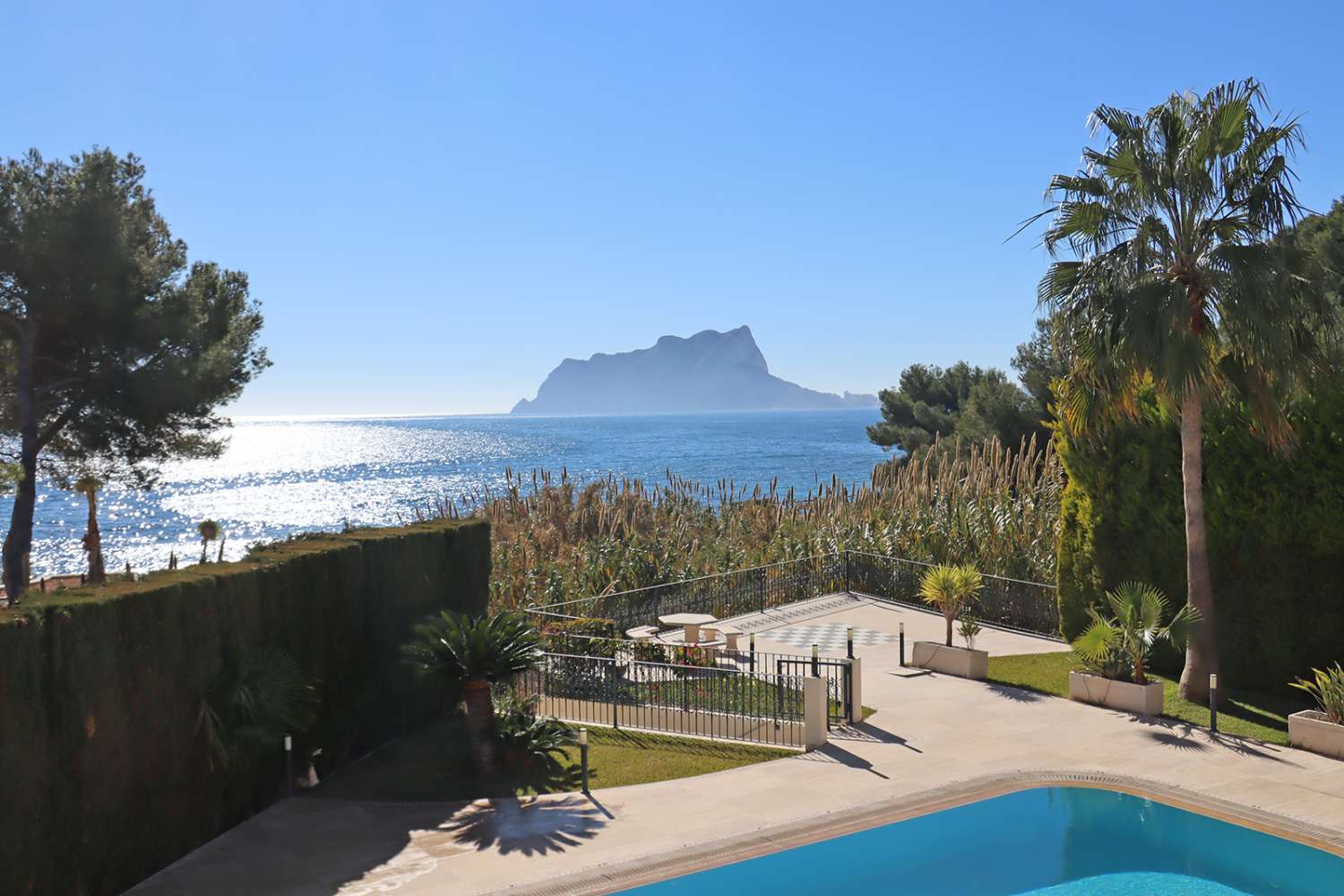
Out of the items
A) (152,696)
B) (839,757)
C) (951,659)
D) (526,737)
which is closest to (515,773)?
(526,737)

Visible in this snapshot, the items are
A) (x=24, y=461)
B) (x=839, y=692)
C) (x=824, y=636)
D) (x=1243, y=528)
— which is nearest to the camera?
(x=839, y=692)

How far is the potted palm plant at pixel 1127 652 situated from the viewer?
1567 centimetres

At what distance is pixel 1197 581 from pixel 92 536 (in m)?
20.0

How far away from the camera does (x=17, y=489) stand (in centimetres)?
2091

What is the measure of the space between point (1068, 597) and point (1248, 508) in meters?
4.15

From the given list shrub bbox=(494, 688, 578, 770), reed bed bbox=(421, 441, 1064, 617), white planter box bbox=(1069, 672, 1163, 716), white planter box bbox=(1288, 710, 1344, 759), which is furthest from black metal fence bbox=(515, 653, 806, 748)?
white planter box bbox=(1288, 710, 1344, 759)

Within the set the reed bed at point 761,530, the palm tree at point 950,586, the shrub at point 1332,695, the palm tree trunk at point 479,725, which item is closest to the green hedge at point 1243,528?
the shrub at point 1332,695

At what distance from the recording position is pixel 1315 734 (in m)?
13.6

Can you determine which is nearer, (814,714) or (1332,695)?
(1332,695)

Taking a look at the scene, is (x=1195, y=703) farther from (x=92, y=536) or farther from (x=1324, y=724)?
(x=92, y=536)

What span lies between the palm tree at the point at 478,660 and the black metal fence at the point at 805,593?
6.23 m

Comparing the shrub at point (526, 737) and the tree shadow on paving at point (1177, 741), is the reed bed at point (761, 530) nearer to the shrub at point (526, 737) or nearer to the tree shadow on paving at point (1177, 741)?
the shrub at point (526, 737)

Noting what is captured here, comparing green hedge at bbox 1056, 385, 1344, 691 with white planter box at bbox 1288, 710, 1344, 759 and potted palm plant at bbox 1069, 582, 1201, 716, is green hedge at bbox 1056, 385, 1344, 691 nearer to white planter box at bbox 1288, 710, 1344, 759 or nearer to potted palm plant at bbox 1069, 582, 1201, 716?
potted palm plant at bbox 1069, 582, 1201, 716

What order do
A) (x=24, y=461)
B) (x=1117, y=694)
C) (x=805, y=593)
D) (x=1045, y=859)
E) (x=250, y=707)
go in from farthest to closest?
(x=805, y=593), (x=24, y=461), (x=1117, y=694), (x=250, y=707), (x=1045, y=859)
